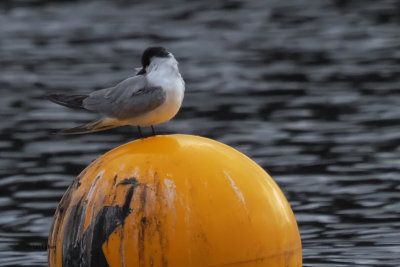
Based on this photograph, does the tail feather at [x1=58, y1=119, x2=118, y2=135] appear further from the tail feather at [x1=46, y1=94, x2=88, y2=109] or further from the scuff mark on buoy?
the scuff mark on buoy

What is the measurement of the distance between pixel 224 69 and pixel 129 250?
1078 cm

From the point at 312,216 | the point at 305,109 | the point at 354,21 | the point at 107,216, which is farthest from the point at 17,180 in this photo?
the point at 354,21

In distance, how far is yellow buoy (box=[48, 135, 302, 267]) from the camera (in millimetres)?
6082

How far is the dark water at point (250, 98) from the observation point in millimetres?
9805

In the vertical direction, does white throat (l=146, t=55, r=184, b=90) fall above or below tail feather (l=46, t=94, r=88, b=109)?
above

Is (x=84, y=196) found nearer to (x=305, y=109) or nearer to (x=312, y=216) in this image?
(x=312, y=216)

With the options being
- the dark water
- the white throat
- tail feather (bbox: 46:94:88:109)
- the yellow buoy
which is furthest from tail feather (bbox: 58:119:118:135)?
the dark water

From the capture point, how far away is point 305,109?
543 inches

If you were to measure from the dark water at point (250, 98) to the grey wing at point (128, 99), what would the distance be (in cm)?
222

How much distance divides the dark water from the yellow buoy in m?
1.97

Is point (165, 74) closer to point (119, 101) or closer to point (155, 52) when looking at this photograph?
point (155, 52)

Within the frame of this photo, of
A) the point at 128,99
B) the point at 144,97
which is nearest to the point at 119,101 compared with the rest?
the point at 128,99

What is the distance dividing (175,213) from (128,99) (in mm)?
968

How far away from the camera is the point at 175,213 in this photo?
6.11 m
